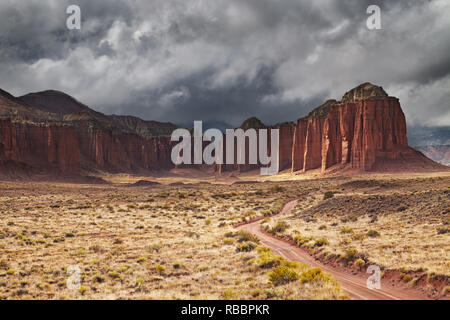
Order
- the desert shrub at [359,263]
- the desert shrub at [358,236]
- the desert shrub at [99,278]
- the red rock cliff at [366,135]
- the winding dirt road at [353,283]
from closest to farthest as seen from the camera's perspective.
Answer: the winding dirt road at [353,283], the desert shrub at [99,278], the desert shrub at [359,263], the desert shrub at [358,236], the red rock cliff at [366,135]

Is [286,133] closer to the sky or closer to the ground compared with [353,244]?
closer to the sky

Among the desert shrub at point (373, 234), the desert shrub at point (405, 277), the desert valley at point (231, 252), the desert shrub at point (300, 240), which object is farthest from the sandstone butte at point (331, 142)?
the desert shrub at point (405, 277)

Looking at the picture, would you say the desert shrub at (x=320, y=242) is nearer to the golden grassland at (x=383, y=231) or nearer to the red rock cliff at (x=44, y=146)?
A: the golden grassland at (x=383, y=231)

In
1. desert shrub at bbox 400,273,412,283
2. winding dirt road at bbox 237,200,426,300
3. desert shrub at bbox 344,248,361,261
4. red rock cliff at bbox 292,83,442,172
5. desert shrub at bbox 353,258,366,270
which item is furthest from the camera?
red rock cliff at bbox 292,83,442,172

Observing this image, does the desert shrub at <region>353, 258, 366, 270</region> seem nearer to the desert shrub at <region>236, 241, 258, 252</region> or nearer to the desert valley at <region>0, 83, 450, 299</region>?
the desert valley at <region>0, 83, 450, 299</region>

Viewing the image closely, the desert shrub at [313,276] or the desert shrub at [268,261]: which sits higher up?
the desert shrub at [313,276]

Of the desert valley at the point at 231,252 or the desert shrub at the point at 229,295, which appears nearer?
the desert shrub at the point at 229,295

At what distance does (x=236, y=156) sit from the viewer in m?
171

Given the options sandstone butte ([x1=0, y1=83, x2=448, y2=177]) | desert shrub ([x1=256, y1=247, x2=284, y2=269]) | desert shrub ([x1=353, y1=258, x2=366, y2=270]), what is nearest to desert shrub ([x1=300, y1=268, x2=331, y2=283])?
desert shrub ([x1=256, y1=247, x2=284, y2=269])

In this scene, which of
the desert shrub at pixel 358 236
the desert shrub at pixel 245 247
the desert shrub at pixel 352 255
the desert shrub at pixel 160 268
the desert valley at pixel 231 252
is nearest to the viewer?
the desert valley at pixel 231 252

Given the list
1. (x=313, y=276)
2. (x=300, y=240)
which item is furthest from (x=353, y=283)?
(x=300, y=240)

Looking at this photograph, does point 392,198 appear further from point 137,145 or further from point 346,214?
point 137,145
